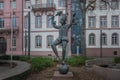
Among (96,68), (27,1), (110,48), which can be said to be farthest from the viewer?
(27,1)

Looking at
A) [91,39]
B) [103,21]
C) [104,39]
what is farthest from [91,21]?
[104,39]

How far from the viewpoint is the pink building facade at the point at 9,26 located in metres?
52.0

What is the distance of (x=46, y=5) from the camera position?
51.3 meters

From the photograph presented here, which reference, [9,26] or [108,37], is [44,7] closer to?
[9,26]

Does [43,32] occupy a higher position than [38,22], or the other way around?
[38,22]

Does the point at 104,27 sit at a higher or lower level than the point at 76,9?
lower

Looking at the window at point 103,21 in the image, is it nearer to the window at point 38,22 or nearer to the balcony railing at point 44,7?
the balcony railing at point 44,7

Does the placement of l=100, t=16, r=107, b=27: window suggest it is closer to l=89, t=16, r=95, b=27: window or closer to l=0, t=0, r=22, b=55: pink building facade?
l=89, t=16, r=95, b=27: window

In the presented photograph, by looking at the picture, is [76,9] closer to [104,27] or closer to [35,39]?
[104,27]

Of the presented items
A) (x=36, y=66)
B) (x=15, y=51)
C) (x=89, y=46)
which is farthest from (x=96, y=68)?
(x=15, y=51)

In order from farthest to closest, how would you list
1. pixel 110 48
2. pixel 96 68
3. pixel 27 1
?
1. pixel 27 1
2. pixel 110 48
3. pixel 96 68

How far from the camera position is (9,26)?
52.7 meters

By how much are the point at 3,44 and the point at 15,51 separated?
3.17 metres

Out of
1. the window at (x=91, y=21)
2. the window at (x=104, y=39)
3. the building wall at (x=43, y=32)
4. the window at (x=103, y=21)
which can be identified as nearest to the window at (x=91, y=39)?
the window at (x=104, y=39)
